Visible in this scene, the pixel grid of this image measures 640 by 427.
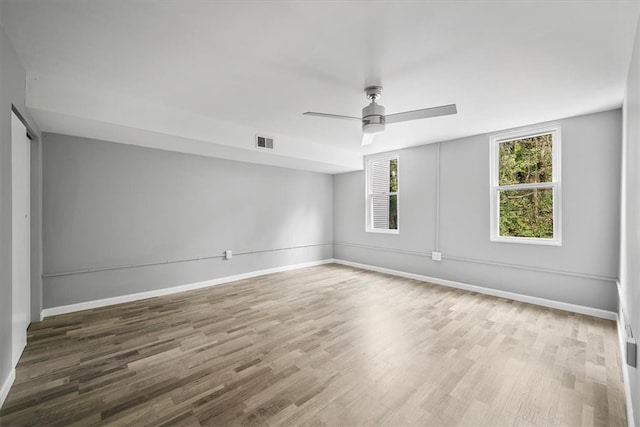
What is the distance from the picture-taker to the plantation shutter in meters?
5.73

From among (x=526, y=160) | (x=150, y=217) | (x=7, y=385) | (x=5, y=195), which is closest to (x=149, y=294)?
(x=150, y=217)

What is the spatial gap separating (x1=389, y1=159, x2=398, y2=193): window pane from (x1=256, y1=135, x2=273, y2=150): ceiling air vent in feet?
8.73

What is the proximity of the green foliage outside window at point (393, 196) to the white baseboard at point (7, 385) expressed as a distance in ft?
17.3

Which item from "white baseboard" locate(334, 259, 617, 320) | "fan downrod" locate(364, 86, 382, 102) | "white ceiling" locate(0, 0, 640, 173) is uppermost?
"white ceiling" locate(0, 0, 640, 173)

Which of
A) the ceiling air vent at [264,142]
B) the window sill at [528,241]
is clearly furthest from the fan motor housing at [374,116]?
the window sill at [528,241]

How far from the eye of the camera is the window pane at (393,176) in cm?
555

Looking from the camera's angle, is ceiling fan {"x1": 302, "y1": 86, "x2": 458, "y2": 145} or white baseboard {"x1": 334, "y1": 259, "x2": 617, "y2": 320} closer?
ceiling fan {"x1": 302, "y1": 86, "x2": 458, "y2": 145}

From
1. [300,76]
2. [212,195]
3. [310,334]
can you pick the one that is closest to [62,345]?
[310,334]

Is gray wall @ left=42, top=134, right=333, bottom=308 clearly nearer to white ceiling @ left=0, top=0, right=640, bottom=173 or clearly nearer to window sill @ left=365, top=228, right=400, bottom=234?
white ceiling @ left=0, top=0, right=640, bottom=173

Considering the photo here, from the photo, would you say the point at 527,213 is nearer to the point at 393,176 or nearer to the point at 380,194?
the point at 393,176

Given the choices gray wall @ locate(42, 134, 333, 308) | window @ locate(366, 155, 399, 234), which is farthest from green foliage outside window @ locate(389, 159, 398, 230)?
gray wall @ locate(42, 134, 333, 308)

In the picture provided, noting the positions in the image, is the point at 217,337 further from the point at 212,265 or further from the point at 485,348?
the point at 485,348

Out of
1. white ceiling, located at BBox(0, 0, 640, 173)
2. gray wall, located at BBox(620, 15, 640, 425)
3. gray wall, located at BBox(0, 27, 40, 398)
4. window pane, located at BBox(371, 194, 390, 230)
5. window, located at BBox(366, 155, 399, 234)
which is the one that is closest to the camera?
gray wall, located at BBox(620, 15, 640, 425)

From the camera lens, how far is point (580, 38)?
1916 millimetres
